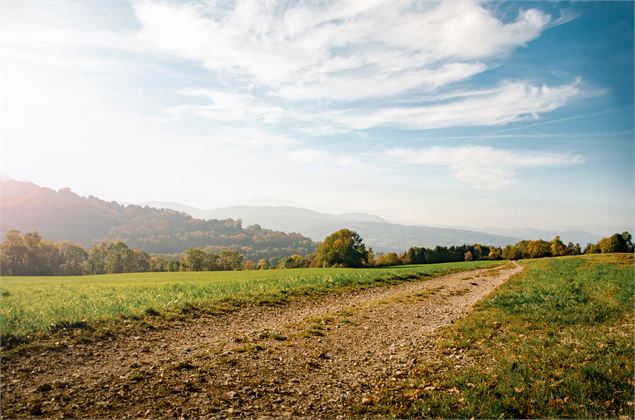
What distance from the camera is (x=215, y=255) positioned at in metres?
102

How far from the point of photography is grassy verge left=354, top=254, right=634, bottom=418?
663cm

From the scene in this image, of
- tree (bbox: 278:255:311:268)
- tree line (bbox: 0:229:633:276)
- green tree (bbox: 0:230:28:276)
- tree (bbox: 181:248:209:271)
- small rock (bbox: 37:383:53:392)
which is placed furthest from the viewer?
tree (bbox: 278:255:311:268)

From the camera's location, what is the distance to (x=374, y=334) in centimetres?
1310

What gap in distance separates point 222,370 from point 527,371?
7795mm

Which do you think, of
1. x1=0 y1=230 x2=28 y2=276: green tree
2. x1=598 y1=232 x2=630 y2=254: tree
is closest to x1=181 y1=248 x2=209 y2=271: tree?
x1=0 y1=230 x2=28 y2=276: green tree

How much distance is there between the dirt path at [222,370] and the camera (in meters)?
7.00

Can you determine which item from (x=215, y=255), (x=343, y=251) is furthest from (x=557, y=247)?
(x=215, y=255)

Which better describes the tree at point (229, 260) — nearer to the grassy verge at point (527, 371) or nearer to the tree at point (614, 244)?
the grassy verge at point (527, 371)

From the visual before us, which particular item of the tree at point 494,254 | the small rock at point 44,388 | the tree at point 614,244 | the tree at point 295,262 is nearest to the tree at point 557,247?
the tree at point 614,244

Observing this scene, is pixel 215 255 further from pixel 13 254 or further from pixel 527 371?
pixel 527 371

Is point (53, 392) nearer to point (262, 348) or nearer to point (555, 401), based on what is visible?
point (262, 348)

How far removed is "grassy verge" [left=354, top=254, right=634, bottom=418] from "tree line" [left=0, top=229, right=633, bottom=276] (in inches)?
2465

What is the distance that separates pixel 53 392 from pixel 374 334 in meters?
10.0

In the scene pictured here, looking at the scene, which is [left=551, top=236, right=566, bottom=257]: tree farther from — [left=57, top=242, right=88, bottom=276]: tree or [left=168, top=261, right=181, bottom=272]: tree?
[left=57, top=242, right=88, bottom=276]: tree
